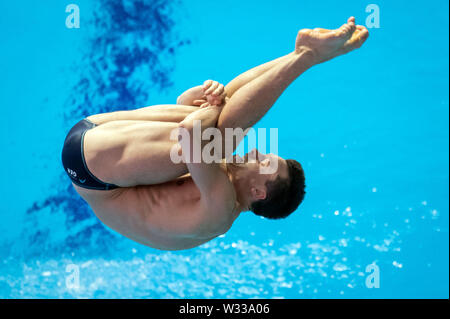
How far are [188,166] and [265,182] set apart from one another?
1.44ft

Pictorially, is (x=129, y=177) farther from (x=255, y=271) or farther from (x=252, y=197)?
(x=255, y=271)

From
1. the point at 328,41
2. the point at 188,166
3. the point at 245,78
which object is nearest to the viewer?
the point at 188,166

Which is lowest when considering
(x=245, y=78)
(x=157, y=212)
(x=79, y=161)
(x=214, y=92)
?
(x=157, y=212)

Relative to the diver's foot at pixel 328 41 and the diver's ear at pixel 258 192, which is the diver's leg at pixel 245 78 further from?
the diver's ear at pixel 258 192

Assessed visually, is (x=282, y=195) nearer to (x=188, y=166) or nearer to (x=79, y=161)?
(x=188, y=166)

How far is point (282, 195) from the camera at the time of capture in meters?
2.10

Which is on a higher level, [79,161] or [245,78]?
[245,78]

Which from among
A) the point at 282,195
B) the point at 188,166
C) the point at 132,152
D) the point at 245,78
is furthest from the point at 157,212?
the point at 245,78

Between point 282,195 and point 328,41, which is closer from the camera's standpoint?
point 328,41

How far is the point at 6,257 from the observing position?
19.8 feet

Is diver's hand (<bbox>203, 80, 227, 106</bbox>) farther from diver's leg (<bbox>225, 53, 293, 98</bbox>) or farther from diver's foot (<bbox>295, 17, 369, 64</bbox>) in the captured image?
diver's foot (<bbox>295, 17, 369, 64</bbox>)

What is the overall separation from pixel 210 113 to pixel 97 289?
4.42 meters

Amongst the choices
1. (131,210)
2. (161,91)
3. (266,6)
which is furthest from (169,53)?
(131,210)

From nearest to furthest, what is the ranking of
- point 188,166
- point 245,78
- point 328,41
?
point 188,166, point 328,41, point 245,78
